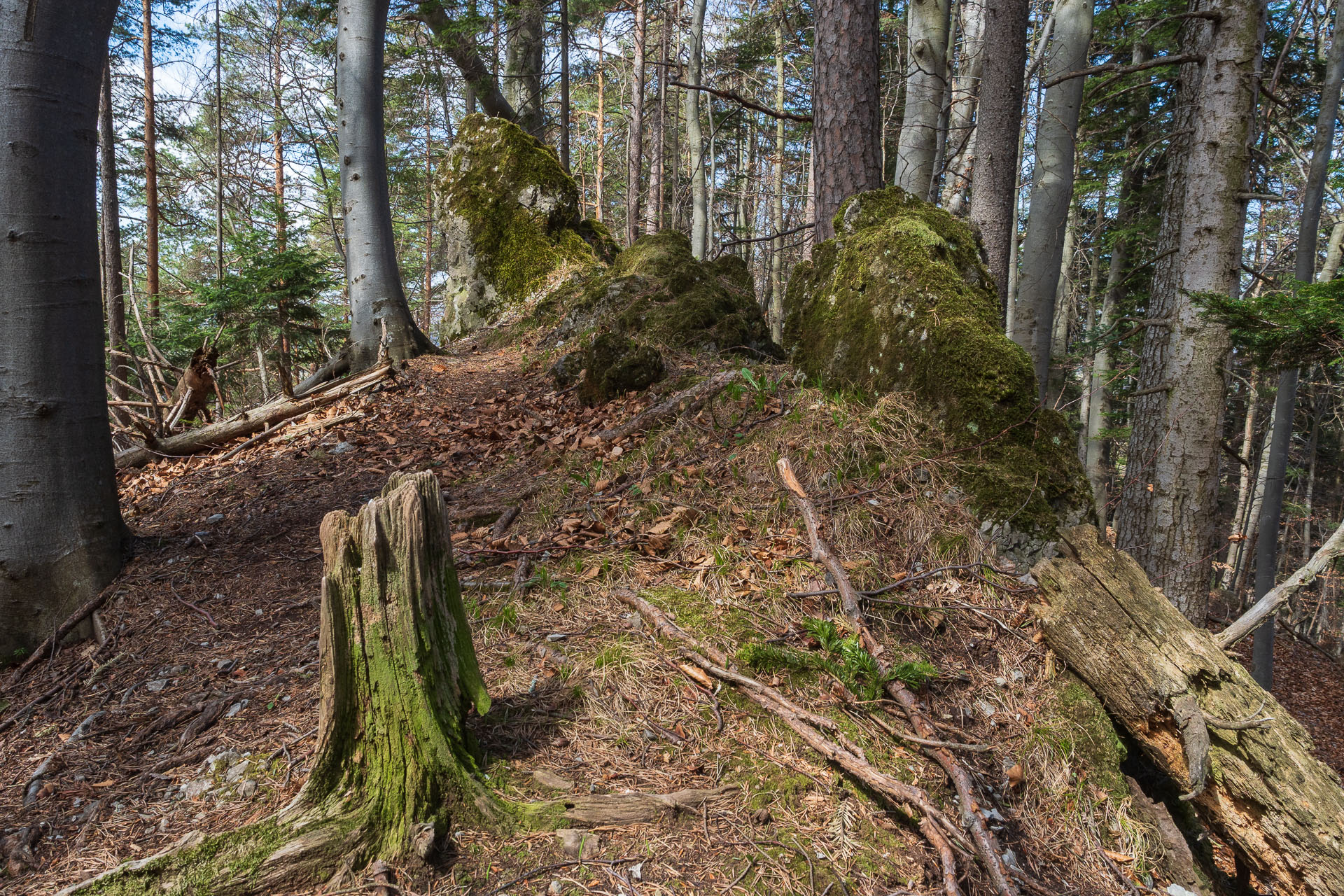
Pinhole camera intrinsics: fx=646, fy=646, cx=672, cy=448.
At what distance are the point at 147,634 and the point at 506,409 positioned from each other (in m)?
3.16

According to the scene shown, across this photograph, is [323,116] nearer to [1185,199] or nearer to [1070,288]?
[1185,199]

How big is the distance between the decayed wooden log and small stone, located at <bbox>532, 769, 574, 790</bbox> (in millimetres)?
2226

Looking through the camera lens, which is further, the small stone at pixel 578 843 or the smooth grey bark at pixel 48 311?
the smooth grey bark at pixel 48 311

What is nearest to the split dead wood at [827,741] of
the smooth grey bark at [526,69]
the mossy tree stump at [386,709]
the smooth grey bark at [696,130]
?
the mossy tree stump at [386,709]

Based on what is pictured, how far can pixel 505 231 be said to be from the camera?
9859 mm

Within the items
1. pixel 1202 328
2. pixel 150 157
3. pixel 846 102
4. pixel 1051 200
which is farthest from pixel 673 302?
pixel 150 157

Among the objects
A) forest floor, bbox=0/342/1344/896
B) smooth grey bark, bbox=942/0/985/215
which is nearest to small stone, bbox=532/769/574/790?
forest floor, bbox=0/342/1344/896

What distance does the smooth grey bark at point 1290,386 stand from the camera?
5.81 metres

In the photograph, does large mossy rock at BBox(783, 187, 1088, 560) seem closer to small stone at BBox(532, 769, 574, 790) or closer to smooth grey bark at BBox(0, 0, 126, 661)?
small stone at BBox(532, 769, 574, 790)

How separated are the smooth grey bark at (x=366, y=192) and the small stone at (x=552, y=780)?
6041 mm

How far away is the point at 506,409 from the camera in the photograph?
599 centimetres

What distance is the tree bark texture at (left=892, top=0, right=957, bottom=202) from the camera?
607 centimetres

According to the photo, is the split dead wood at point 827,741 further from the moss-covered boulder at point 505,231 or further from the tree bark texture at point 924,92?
the moss-covered boulder at point 505,231

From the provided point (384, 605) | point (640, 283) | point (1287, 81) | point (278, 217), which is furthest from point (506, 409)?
point (1287, 81)
